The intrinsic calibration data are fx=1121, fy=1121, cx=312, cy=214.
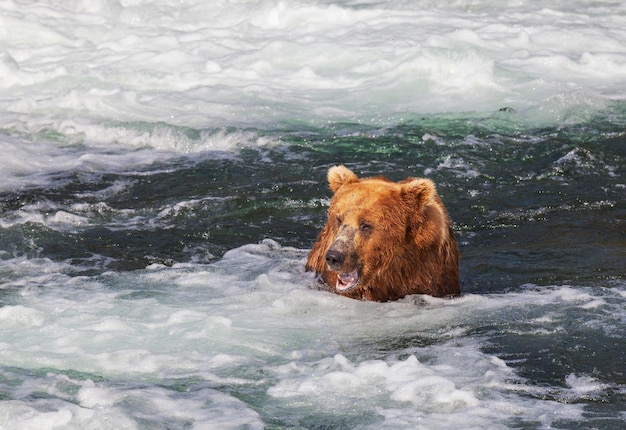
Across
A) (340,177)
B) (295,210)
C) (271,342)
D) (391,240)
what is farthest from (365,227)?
(295,210)

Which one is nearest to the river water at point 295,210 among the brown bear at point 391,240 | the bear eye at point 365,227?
the brown bear at point 391,240

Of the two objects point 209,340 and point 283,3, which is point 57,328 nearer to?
point 209,340

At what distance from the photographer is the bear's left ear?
22.6 feet

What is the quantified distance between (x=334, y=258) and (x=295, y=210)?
2.73 meters

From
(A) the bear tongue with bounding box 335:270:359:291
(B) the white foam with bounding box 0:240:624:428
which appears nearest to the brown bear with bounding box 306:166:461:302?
(A) the bear tongue with bounding box 335:270:359:291

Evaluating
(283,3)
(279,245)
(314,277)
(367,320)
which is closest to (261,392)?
(367,320)

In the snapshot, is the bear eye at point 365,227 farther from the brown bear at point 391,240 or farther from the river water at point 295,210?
the river water at point 295,210

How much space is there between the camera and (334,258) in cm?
662

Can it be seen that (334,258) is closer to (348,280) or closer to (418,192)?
(348,280)

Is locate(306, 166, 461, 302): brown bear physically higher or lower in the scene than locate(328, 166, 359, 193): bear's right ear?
lower

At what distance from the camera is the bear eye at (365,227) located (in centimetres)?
685

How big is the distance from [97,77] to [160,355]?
350 inches

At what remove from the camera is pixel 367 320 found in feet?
22.0

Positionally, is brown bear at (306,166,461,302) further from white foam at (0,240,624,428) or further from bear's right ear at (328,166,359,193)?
white foam at (0,240,624,428)
